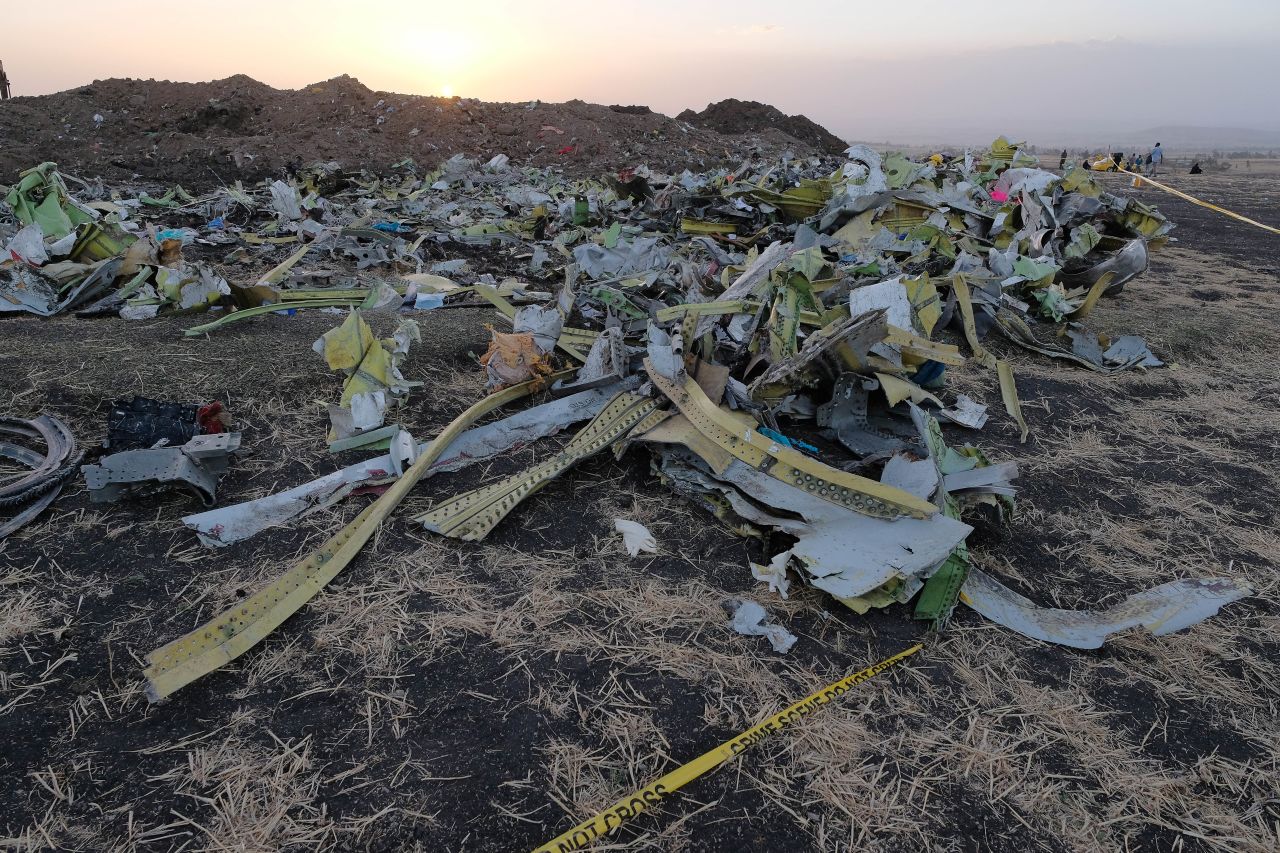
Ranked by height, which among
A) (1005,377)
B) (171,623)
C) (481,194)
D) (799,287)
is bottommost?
(171,623)

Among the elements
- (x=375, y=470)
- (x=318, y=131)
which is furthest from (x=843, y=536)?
(x=318, y=131)

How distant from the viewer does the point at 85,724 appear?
1895mm

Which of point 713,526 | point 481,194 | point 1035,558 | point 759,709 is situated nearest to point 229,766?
point 759,709

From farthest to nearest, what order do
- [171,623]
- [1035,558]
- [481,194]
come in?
[481,194]
[1035,558]
[171,623]

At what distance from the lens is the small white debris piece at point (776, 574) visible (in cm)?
253

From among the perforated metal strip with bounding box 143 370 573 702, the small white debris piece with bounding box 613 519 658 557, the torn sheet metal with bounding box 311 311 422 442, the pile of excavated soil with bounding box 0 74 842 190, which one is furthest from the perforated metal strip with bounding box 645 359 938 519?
the pile of excavated soil with bounding box 0 74 842 190

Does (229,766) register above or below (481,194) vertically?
below

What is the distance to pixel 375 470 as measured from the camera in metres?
3.09

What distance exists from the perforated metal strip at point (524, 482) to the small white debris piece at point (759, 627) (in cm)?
109

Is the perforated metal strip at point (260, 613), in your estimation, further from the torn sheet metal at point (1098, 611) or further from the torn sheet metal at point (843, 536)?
the torn sheet metal at point (1098, 611)

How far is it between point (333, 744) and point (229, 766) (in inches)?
10.3

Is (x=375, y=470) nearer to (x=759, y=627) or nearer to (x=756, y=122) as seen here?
(x=759, y=627)

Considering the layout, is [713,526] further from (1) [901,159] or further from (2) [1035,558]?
(1) [901,159]

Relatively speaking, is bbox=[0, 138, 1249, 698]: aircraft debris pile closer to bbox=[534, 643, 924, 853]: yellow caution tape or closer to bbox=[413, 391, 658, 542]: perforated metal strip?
bbox=[413, 391, 658, 542]: perforated metal strip
